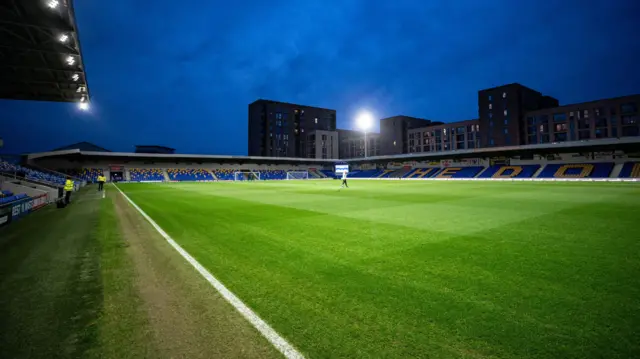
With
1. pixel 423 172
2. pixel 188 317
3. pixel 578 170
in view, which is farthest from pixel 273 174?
pixel 188 317

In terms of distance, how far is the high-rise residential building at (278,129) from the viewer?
109m

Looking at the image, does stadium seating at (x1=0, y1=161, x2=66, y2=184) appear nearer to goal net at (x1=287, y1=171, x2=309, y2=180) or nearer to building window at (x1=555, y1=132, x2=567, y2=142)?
goal net at (x1=287, y1=171, x2=309, y2=180)

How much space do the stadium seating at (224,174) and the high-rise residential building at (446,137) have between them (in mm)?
70268

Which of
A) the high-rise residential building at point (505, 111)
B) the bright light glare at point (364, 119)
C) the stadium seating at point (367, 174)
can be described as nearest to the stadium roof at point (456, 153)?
the stadium seating at point (367, 174)

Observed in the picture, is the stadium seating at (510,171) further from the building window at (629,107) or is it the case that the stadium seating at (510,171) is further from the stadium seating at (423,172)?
the building window at (629,107)

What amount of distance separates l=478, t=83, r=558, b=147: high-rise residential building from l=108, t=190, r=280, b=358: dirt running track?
93.4 metres

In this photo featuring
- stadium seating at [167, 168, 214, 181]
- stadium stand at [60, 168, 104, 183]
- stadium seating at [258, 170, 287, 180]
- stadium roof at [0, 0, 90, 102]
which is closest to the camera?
stadium roof at [0, 0, 90, 102]

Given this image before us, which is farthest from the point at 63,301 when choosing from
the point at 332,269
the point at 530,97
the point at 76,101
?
the point at 530,97

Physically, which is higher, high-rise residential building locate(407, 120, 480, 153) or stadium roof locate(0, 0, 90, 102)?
high-rise residential building locate(407, 120, 480, 153)

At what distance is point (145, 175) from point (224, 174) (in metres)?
18.3

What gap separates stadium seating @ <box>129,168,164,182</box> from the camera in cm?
6556

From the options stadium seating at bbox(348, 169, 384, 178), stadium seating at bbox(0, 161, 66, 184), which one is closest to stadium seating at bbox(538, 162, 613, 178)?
stadium seating at bbox(348, 169, 384, 178)

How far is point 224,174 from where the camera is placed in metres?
76.1

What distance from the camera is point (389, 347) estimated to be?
2.71 metres
